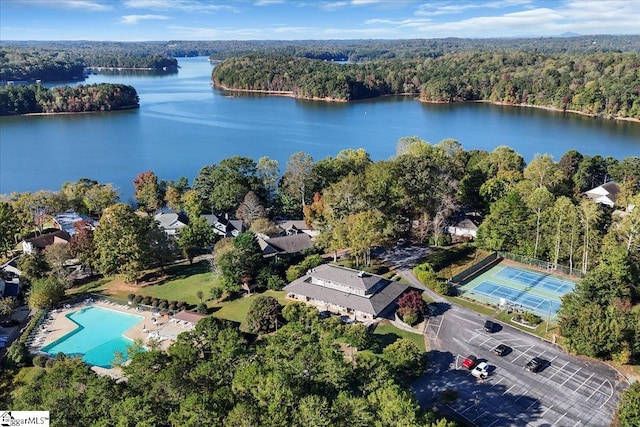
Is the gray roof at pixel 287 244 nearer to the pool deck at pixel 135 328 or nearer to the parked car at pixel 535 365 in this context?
the pool deck at pixel 135 328

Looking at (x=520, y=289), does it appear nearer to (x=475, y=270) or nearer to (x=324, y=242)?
(x=475, y=270)

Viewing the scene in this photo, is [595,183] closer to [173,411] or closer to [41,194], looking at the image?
[173,411]

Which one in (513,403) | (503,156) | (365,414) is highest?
(503,156)

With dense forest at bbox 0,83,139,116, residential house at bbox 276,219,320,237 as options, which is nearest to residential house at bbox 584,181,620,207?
residential house at bbox 276,219,320,237

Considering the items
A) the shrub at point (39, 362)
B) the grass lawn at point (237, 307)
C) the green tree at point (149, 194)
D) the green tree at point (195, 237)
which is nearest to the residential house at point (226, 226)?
the green tree at point (195, 237)

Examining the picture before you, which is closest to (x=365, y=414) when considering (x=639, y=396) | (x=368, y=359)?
(x=368, y=359)

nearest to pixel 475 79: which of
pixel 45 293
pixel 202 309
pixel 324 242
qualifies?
pixel 324 242

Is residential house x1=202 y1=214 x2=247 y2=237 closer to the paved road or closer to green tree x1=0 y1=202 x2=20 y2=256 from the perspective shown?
green tree x1=0 y1=202 x2=20 y2=256
